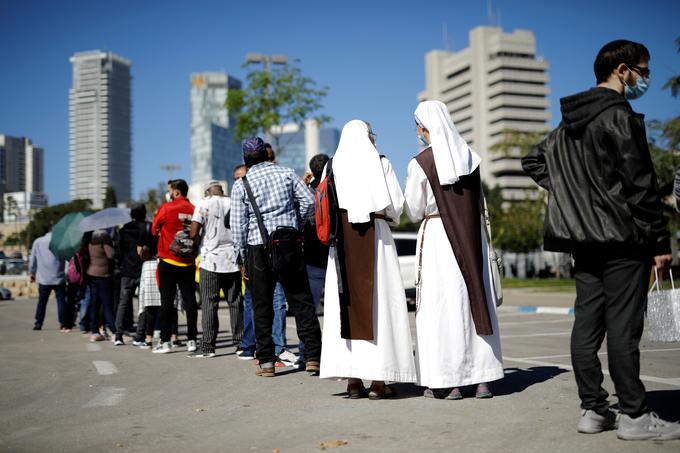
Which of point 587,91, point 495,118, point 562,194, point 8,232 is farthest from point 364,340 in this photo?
point 8,232

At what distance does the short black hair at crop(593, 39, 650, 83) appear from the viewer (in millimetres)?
4840

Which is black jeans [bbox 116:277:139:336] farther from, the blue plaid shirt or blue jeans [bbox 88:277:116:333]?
the blue plaid shirt

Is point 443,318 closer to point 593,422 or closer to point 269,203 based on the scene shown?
point 593,422

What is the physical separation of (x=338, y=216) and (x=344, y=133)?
2.27ft

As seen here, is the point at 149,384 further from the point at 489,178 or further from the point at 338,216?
the point at 489,178

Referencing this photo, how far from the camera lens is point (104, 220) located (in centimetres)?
1327

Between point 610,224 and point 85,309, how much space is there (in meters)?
12.1

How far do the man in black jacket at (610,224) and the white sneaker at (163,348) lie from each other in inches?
279

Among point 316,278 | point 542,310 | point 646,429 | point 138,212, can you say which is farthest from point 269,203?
point 542,310

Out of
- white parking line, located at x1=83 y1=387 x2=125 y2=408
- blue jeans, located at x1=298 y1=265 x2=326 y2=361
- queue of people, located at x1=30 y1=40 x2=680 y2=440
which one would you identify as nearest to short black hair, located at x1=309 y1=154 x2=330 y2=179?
queue of people, located at x1=30 y1=40 x2=680 y2=440

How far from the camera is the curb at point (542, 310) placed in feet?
57.5

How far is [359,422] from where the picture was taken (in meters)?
5.37

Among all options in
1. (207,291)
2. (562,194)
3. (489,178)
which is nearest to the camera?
(562,194)

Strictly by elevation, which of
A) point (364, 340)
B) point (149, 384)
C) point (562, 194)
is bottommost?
point (149, 384)
